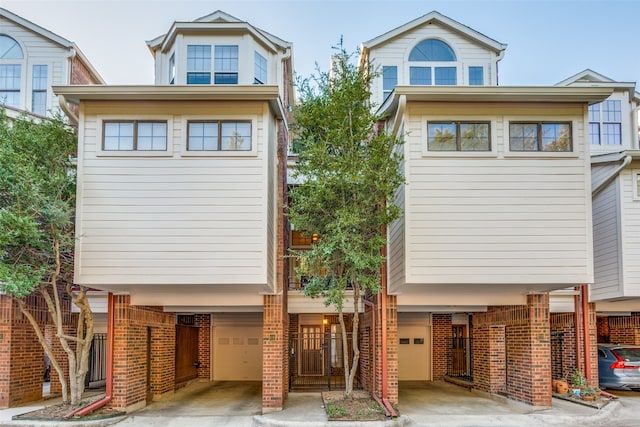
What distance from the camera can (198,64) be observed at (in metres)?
13.5

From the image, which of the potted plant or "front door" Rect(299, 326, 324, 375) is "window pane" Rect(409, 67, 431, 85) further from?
"front door" Rect(299, 326, 324, 375)

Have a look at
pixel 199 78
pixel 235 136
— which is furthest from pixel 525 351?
pixel 199 78

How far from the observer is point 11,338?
461 inches

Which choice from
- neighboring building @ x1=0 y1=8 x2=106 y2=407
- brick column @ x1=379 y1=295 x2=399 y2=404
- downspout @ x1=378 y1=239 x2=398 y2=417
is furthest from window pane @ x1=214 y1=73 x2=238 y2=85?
brick column @ x1=379 y1=295 x2=399 y2=404

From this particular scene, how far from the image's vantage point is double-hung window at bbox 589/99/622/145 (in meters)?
15.6

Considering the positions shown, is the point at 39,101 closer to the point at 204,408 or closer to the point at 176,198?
the point at 176,198

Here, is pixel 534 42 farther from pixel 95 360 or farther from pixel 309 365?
pixel 95 360

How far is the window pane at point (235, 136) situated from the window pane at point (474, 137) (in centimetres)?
406

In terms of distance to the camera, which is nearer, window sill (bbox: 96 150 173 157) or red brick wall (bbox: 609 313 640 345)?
window sill (bbox: 96 150 173 157)

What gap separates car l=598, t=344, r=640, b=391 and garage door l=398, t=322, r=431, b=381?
211 inches

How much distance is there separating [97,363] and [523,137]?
1300cm

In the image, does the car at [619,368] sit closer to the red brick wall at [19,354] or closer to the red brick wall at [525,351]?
the red brick wall at [525,351]

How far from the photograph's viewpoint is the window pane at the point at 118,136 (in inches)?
410

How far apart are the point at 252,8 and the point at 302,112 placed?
475cm
